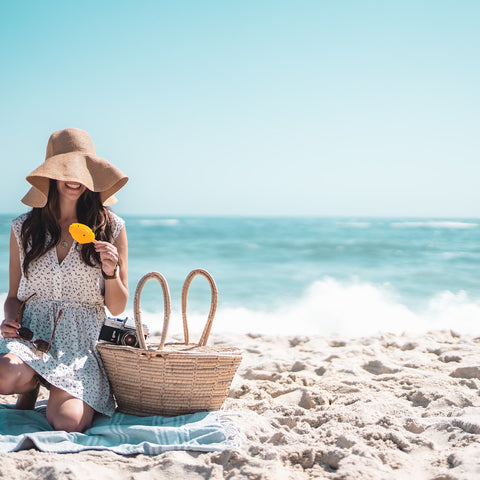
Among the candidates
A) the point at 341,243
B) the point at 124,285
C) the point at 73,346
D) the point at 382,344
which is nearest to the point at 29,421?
the point at 73,346

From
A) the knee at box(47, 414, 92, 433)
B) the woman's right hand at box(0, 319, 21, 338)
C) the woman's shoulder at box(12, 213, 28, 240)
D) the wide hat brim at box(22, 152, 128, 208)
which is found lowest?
the knee at box(47, 414, 92, 433)

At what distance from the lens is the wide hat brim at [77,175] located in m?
2.73

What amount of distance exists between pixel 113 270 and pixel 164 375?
1.91ft

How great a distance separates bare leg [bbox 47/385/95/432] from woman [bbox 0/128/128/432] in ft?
0.11

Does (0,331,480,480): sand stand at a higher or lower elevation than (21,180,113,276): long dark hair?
lower

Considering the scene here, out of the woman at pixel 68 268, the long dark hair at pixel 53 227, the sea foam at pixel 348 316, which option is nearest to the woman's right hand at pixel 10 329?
the woman at pixel 68 268

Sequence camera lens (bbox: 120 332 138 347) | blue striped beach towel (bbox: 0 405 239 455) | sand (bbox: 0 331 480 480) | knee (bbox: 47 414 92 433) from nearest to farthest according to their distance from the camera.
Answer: sand (bbox: 0 331 480 480) < blue striped beach towel (bbox: 0 405 239 455) < knee (bbox: 47 414 92 433) < camera lens (bbox: 120 332 138 347)

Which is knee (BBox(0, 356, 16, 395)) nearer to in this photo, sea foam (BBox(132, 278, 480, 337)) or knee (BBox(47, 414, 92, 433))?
knee (BBox(47, 414, 92, 433))

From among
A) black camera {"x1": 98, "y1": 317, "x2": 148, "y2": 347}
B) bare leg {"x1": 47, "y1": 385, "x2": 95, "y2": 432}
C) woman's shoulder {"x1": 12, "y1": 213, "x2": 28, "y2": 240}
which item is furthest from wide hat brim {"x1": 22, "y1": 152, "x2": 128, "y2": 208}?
bare leg {"x1": 47, "y1": 385, "x2": 95, "y2": 432}

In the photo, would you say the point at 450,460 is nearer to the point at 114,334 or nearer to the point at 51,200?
the point at 114,334

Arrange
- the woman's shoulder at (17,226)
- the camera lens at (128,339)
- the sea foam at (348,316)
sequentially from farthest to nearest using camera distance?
the sea foam at (348,316), the woman's shoulder at (17,226), the camera lens at (128,339)

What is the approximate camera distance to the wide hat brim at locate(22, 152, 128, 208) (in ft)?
8.96

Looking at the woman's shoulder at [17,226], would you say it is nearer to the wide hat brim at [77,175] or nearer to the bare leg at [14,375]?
the wide hat brim at [77,175]

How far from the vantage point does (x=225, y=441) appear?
245cm
